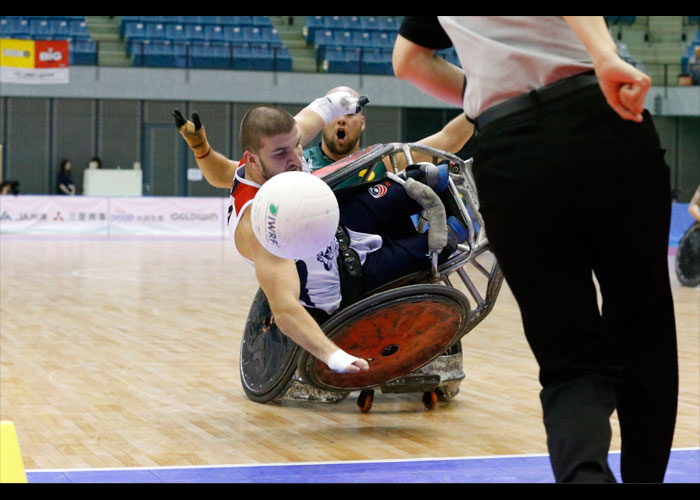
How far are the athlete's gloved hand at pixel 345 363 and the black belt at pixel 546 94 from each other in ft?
5.02

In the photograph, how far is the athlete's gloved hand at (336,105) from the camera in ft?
16.1

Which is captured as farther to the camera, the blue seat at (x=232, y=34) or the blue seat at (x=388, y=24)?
the blue seat at (x=388, y=24)

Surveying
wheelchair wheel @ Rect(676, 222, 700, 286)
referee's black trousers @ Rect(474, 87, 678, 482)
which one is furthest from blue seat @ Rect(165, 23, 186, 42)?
referee's black trousers @ Rect(474, 87, 678, 482)

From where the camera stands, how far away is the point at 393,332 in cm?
442

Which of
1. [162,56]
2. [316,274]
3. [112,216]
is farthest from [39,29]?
[316,274]

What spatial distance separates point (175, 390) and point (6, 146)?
908 inches

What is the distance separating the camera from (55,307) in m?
9.87

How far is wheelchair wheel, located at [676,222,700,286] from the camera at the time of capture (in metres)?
13.2

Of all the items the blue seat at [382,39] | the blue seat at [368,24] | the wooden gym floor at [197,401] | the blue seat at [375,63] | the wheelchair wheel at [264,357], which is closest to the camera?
the wooden gym floor at [197,401]

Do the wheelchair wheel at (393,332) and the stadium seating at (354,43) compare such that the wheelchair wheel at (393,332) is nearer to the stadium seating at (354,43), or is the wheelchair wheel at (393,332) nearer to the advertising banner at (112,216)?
the advertising banner at (112,216)

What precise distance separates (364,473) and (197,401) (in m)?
1.85

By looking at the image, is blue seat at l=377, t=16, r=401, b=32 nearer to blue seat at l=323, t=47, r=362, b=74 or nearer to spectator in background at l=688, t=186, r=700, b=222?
blue seat at l=323, t=47, r=362, b=74

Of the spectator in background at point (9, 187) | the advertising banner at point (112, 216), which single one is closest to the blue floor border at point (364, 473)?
the advertising banner at point (112, 216)

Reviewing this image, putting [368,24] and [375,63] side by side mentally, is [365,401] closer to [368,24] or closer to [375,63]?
[375,63]
